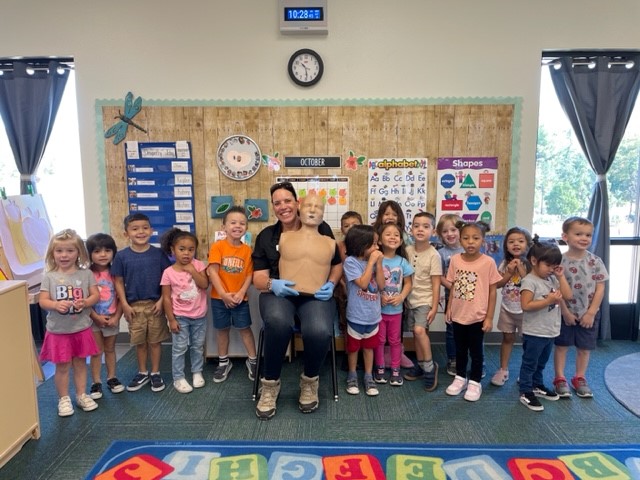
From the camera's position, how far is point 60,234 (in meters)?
2.20

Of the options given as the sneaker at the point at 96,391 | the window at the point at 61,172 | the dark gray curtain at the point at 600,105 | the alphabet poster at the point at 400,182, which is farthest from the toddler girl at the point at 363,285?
the window at the point at 61,172

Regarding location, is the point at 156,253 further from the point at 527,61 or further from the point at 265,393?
the point at 527,61

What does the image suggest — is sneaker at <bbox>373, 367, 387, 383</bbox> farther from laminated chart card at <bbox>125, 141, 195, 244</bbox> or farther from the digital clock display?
the digital clock display

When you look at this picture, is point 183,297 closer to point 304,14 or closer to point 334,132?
point 334,132

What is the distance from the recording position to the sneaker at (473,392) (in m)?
2.42

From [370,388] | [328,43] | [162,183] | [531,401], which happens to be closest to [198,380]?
[370,388]

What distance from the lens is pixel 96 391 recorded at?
2.47 meters

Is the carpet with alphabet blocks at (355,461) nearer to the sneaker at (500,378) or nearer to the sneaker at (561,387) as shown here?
the sneaker at (561,387)

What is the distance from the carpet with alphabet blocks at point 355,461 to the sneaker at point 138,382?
558 mm

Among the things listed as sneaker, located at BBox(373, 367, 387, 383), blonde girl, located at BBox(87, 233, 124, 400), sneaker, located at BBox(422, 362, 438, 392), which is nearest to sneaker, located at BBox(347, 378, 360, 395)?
sneaker, located at BBox(373, 367, 387, 383)

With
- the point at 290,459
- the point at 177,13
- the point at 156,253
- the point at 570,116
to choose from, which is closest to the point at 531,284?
the point at 290,459

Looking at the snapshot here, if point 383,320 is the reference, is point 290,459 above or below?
below

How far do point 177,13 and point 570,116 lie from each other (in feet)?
10.5

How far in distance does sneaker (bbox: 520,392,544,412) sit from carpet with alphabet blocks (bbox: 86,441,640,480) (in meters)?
0.32
